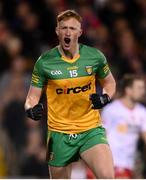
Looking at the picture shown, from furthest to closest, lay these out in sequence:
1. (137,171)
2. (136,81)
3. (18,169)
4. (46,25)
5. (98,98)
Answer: (46,25)
(18,169)
(137,171)
(136,81)
(98,98)

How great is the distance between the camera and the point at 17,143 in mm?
12336

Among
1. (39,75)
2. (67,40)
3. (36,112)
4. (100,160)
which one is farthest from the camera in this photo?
(39,75)

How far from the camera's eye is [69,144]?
27.3ft

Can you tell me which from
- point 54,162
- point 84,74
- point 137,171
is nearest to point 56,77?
point 84,74

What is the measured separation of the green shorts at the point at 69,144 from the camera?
8266 mm

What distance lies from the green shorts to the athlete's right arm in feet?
1.27

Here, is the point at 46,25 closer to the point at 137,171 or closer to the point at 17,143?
the point at 17,143

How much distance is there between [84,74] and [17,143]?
4247mm

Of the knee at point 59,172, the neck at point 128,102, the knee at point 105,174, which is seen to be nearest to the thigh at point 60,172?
the knee at point 59,172

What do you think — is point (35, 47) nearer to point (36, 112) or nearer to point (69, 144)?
point (69, 144)

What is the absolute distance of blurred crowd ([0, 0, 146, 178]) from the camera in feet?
40.3

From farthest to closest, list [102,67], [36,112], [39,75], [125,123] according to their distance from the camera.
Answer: [125,123] < [102,67] < [39,75] < [36,112]

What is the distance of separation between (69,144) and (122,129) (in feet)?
7.77

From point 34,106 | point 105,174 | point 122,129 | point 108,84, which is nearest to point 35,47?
point 122,129
